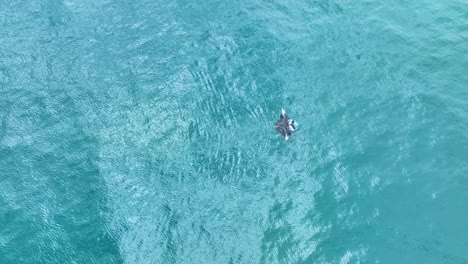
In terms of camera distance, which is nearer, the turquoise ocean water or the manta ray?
the turquoise ocean water

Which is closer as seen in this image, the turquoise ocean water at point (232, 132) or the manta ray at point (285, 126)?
the turquoise ocean water at point (232, 132)

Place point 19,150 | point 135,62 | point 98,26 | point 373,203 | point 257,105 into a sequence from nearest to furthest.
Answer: point 373,203
point 19,150
point 257,105
point 135,62
point 98,26

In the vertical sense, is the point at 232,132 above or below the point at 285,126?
below

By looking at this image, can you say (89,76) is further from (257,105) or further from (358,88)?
(358,88)

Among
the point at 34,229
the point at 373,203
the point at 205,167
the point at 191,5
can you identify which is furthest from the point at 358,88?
the point at 34,229

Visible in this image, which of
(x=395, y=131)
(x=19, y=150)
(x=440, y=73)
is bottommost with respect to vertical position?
(x=19, y=150)

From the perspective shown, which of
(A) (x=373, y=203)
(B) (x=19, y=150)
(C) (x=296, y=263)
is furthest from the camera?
(B) (x=19, y=150)

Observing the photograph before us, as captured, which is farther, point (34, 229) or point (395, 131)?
point (395, 131)

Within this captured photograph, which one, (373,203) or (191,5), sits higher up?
(191,5)
